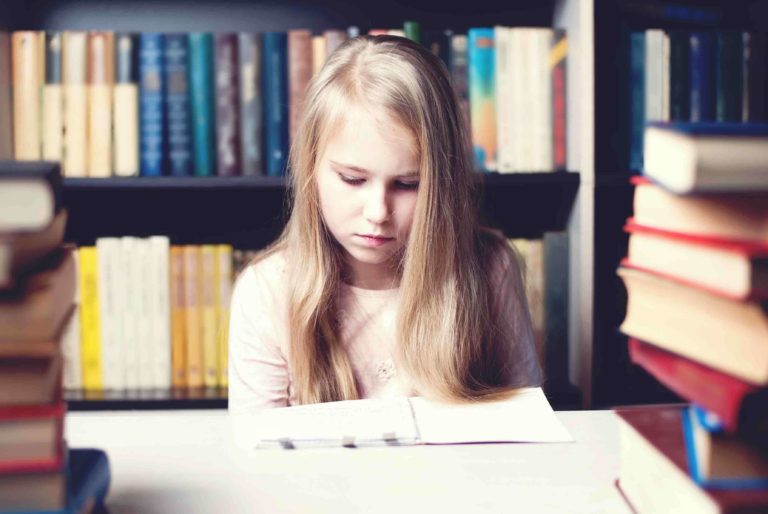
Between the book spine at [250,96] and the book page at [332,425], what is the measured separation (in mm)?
787

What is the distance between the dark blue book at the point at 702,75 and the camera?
1.40m

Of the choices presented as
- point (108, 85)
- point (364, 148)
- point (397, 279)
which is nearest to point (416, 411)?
point (364, 148)

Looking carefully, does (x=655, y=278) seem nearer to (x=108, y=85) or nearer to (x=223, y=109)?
(x=223, y=109)

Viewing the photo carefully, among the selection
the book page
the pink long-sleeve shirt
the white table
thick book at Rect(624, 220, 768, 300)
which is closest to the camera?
thick book at Rect(624, 220, 768, 300)

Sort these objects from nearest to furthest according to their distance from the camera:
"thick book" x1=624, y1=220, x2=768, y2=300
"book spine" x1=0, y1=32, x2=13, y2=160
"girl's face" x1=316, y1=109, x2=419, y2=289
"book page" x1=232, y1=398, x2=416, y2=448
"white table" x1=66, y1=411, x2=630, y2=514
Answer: "thick book" x1=624, y1=220, x2=768, y2=300 < "white table" x1=66, y1=411, x2=630, y2=514 < "book page" x1=232, y1=398, x2=416, y2=448 < "girl's face" x1=316, y1=109, x2=419, y2=289 < "book spine" x1=0, y1=32, x2=13, y2=160

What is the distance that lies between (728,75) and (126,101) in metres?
1.10

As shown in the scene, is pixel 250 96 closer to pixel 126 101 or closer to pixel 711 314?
pixel 126 101

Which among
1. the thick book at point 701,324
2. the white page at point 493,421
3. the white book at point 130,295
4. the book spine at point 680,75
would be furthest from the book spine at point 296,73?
the thick book at point 701,324

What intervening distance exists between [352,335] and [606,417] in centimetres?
55

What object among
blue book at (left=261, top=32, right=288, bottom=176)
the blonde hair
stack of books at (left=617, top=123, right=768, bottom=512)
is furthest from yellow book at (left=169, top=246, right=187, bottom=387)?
stack of books at (left=617, top=123, right=768, bottom=512)

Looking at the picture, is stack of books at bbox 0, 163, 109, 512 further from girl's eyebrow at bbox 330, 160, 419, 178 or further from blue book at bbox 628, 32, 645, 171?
blue book at bbox 628, 32, 645, 171

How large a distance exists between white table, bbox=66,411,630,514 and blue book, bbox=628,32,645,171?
34.2 inches

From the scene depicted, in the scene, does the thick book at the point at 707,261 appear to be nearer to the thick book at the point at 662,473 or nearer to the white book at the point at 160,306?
the thick book at the point at 662,473

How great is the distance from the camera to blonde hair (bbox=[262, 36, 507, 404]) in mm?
1019
